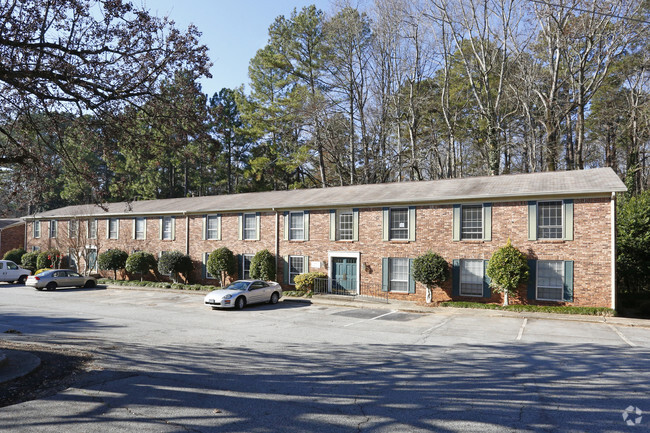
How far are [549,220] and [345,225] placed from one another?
10.2 meters

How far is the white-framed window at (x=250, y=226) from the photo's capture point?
93.0 feet

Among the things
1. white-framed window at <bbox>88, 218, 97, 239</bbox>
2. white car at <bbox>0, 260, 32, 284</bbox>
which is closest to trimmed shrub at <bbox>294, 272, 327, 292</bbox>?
white-framed window at <bbox>88, 218, 97, 239</bbox>

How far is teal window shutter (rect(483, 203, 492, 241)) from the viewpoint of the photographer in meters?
20.8

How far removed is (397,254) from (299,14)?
28.2 meters

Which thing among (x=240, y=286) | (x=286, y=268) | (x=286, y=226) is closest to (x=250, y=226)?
(x=286, y=226)

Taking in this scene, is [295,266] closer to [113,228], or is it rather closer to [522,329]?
[522,329]

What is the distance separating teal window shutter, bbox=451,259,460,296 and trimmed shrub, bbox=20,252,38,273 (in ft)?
115

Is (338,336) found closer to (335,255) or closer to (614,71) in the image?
(335,255)

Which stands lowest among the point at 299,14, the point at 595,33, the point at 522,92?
the point at 522,92

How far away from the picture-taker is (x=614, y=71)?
109 ft

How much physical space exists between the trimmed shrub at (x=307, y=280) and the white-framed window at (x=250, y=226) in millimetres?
5076

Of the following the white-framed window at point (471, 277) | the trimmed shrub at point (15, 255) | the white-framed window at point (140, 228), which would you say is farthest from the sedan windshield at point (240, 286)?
the trimmed shrub at point (15, 255)

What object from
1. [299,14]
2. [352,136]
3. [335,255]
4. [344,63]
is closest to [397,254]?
[335,255]

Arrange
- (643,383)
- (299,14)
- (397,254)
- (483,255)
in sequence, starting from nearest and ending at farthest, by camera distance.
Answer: (643,383) < (483,255) < (397,254) < (299,14)
